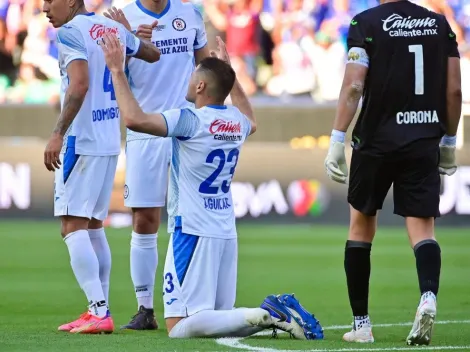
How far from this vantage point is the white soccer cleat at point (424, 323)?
220 inches

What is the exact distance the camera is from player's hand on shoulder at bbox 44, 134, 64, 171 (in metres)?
6.34

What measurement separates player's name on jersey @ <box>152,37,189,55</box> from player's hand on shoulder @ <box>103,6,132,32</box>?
35 centimetres

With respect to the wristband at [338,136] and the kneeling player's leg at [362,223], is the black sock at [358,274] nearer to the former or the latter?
the kneeling player's leg at [362,223]

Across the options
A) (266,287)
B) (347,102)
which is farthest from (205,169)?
(266,287)

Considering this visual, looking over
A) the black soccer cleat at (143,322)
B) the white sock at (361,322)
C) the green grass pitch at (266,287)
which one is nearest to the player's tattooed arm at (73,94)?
the green grass pitch at (266,287)

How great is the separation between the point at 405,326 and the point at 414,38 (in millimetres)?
2042

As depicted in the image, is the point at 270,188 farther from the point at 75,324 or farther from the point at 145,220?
the point at 75,324

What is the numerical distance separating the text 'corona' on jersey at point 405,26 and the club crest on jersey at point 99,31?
1.70 meters

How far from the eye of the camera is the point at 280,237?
14.3 meters

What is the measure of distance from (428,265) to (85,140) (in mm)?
2157

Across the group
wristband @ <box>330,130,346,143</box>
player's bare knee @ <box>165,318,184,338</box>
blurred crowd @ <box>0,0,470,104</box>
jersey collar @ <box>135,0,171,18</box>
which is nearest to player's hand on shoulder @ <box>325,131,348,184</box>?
wristband @ <box>330,130,346,143</box>

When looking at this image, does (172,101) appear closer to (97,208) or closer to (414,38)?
(97,208)

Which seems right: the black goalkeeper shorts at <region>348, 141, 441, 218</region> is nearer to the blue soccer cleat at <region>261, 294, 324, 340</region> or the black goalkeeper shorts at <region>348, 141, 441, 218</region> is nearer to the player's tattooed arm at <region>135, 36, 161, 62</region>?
the blue soccer cleat at <region>261, 294, 324, 340</region>

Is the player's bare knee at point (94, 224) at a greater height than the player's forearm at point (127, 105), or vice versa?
the player's forearm at point (127, 105)
